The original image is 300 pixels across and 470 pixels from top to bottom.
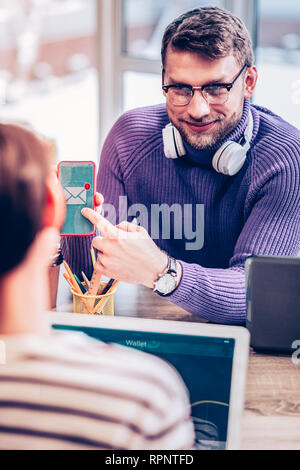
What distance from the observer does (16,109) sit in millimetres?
8133

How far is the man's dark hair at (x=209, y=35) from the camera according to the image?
1.16 meters

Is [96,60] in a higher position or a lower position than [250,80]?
higher

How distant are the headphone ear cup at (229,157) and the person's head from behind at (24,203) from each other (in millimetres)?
880

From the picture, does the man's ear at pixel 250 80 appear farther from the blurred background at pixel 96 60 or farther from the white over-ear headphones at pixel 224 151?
the blurred background at pixel 96 60

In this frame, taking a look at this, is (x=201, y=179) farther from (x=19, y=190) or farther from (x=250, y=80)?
(x=19, y=190)

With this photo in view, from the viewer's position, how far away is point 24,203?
397 mm

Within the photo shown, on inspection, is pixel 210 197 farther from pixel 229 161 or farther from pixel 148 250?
pixel 148 250

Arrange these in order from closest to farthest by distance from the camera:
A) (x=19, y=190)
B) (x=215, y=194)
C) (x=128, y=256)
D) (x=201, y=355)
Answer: (x=19, y=190) < (x=201, y=355) < (x=128, y=256) < (x=215, y=194)

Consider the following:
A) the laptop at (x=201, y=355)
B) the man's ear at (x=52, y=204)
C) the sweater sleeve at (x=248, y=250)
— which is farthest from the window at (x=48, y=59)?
the man's ear at (x=52, y=204)

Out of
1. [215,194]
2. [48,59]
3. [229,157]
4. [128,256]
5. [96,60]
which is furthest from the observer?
[48,59]

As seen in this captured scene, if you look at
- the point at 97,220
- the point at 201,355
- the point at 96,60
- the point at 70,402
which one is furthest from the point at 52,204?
the point at 96,60

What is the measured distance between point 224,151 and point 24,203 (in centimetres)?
93

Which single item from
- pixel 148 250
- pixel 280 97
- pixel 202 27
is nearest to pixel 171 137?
pixel 202 27

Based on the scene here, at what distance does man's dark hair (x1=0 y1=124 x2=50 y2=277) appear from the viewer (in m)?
0.39
